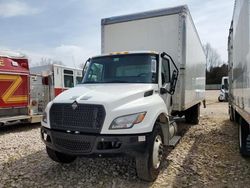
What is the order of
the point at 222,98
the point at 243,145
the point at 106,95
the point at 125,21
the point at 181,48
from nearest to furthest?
the point at 106,95 → the point at 243,145 → the point at 181,48 → the point at 125,21 → the point at 222,98

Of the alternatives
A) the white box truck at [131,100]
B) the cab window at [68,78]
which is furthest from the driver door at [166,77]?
the cab window at [68,78]

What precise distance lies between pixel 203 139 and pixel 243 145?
7.73 feet

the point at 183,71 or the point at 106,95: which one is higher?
the point at 183,71

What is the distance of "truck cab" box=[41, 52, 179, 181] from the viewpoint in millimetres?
4742

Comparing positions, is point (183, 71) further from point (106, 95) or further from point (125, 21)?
point (106, 95)

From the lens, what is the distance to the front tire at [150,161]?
4914 mm

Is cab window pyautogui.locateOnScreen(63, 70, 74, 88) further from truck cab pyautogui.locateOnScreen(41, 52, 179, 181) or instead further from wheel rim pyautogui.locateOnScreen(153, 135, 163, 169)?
wheel rim pyautogui.locateOnScreen(153, 135, 163, 169)

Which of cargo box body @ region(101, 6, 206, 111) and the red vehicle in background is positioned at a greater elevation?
cargo box body @ region(101, 6, 206, 111)

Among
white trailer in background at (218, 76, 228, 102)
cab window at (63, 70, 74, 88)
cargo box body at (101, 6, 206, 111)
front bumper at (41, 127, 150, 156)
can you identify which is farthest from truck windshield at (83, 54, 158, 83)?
white trailer in background at (218, 76, 228, 102)

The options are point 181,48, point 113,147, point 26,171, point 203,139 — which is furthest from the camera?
point 203,139

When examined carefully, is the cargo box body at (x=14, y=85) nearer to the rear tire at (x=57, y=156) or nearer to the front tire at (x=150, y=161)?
the rear tire at (x=57, y=156)

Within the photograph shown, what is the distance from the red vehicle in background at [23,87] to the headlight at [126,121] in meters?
6.77

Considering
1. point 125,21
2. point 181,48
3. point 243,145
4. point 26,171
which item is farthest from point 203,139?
point 26,171

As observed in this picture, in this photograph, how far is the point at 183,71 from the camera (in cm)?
749
